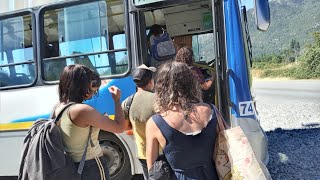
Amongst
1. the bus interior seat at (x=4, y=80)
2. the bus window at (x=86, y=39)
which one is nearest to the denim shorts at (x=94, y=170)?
the bus window at (x=86, y=39)

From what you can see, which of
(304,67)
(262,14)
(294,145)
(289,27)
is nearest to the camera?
(262,14)

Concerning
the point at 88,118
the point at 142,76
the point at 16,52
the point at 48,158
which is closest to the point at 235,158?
the point at 88,118

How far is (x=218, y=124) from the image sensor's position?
2389 millimetres

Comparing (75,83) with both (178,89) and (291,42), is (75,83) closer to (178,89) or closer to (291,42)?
(178,89)

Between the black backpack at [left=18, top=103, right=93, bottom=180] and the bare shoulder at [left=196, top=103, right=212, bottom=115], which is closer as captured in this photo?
the bare shoulder at [left=196, top=103, right=212, bottom=115]

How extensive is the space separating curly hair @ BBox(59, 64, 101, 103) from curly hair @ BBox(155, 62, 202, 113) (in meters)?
0.55

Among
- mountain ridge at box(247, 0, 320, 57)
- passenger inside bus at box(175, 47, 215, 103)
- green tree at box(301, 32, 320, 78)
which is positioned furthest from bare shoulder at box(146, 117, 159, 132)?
mountain ridge at box(247, 0, 320, 57)

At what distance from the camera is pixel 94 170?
8.91ft

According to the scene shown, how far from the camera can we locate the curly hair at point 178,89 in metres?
2.32

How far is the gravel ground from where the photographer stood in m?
6.06

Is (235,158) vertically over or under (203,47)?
Result: under

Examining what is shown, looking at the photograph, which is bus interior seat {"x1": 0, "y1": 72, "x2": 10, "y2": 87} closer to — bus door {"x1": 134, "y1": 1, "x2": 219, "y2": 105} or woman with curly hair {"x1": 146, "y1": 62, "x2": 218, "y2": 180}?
bus door {"x1": 134, "y1": 1, "x2": 219, "y2": 105}

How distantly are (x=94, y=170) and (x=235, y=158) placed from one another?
104 cm

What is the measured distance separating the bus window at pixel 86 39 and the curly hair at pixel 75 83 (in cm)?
213
